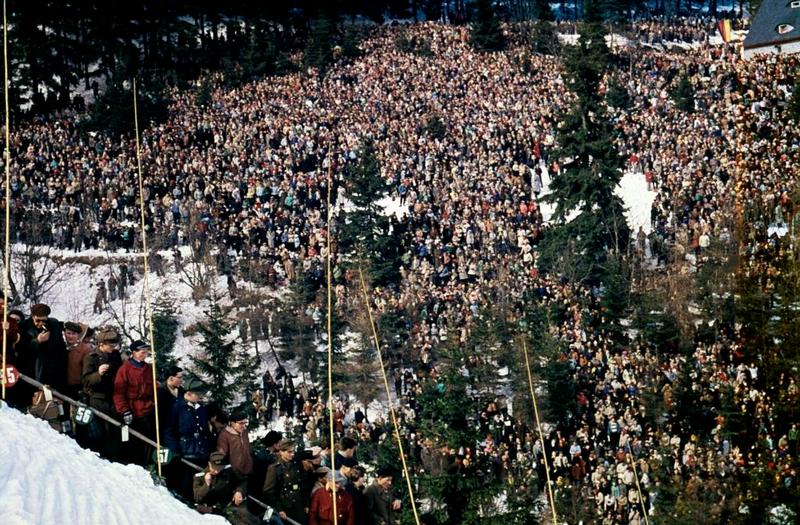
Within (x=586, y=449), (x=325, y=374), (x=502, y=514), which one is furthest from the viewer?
(x=325, y=374)

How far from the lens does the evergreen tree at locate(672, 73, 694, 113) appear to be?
5772 centimetres

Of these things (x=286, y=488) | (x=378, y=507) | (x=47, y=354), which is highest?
(x=47, y=354)

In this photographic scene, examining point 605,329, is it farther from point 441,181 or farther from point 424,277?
point 441,181

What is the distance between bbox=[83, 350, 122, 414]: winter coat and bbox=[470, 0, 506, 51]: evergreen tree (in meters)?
60.1

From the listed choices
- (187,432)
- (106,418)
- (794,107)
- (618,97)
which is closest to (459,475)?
(187,432)

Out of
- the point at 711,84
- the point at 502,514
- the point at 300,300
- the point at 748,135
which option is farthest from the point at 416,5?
the point at 502,514

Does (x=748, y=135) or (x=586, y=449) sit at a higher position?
(x=748, y=135)

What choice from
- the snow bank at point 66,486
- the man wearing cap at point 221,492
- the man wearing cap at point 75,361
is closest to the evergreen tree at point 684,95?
the man wearing cap at point 75,361

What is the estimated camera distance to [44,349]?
15.2m

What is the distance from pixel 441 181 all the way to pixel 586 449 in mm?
20967

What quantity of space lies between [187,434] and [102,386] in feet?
3.33

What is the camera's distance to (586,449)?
3481 centimetres

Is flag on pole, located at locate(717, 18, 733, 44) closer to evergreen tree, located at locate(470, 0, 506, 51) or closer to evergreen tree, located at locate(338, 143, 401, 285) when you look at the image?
evergreen tree, located at locate(470, 0, 506, 51)

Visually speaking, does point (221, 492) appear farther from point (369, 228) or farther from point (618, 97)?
point (618, 97)
